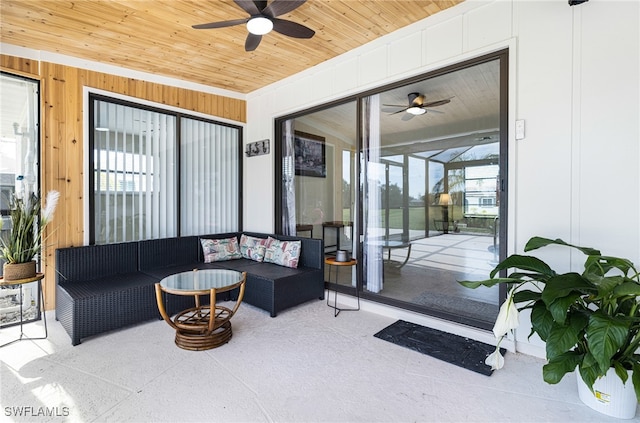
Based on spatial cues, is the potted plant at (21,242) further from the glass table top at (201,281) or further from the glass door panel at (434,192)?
the glass door panel at (434,192)

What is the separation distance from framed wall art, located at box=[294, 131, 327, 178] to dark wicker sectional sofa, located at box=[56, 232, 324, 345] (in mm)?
1011

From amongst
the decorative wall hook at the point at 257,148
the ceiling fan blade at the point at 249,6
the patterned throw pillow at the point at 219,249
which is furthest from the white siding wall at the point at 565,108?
the patterned throw pillow at the point at 219,249

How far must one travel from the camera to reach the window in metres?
3.75

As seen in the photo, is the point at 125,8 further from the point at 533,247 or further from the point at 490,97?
the point at 533,247

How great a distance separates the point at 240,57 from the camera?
12.1 feet

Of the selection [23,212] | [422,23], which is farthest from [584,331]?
[23,212]

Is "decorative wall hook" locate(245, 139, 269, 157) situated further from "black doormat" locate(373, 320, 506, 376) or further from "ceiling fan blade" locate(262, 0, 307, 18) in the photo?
"black doormat" locate(373, 320, 506, 376)

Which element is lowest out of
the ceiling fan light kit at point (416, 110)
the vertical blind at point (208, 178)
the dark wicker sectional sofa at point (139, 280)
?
the dark wicker sectional sofa at point (139, 280)

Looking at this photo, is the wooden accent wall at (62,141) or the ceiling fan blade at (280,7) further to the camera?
the wooden accent wall at (62,141)

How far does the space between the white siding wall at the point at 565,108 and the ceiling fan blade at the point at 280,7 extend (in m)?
1.40

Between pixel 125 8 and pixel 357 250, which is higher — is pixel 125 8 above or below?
above

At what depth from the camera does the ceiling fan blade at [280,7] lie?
2.29m

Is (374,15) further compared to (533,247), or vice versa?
(374,15)

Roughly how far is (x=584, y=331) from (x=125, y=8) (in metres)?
4.11
